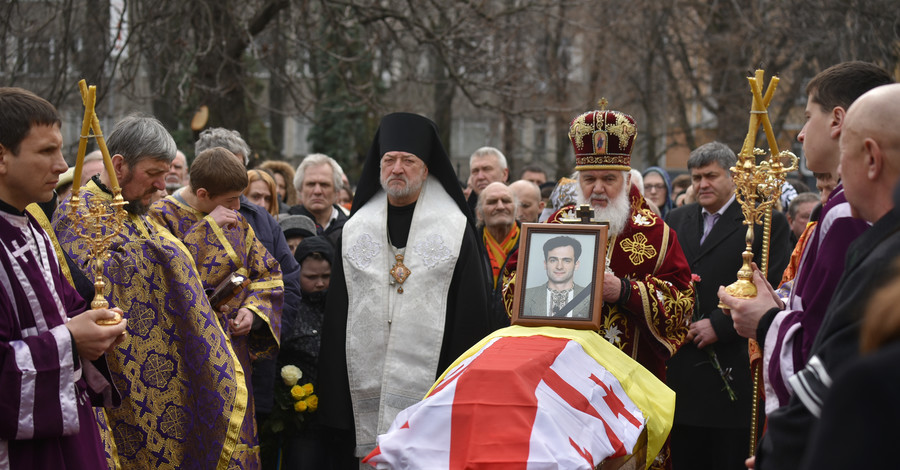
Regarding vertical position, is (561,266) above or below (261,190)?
below

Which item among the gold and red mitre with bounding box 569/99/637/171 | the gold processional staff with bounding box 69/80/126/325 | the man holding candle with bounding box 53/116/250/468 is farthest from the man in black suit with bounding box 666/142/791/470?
the gold processional staff with bounding box 69/80/126/325

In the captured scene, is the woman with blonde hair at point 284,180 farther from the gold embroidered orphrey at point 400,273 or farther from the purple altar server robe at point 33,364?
the purple altar server robe at point 33,364

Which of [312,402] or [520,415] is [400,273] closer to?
[312,402]

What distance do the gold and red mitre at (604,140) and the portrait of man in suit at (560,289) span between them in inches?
32.9

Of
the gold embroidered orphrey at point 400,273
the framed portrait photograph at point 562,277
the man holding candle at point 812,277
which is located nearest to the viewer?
the man holding candle at point 812,277

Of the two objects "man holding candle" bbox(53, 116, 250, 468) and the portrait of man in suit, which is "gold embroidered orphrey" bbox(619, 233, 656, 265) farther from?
"man holding candle" bbox(53, 116, 250, 468)

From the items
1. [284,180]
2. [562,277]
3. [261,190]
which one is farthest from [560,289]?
[284,180]

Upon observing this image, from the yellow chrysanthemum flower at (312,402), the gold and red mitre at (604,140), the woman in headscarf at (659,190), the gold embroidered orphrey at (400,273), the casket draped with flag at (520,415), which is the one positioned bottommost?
the yellow chrysanthemum flower at (312,402)

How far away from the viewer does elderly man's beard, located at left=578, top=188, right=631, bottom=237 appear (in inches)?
203

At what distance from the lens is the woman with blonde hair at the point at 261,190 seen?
7.21 meters

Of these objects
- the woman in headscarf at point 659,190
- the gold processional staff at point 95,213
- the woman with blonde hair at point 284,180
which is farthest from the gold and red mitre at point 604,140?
the woman in headscarf at point 659,190

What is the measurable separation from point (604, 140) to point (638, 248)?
58 centimetres

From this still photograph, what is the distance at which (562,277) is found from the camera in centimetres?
446

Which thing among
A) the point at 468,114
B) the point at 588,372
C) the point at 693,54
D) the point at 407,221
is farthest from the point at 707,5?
the point at 588,372
